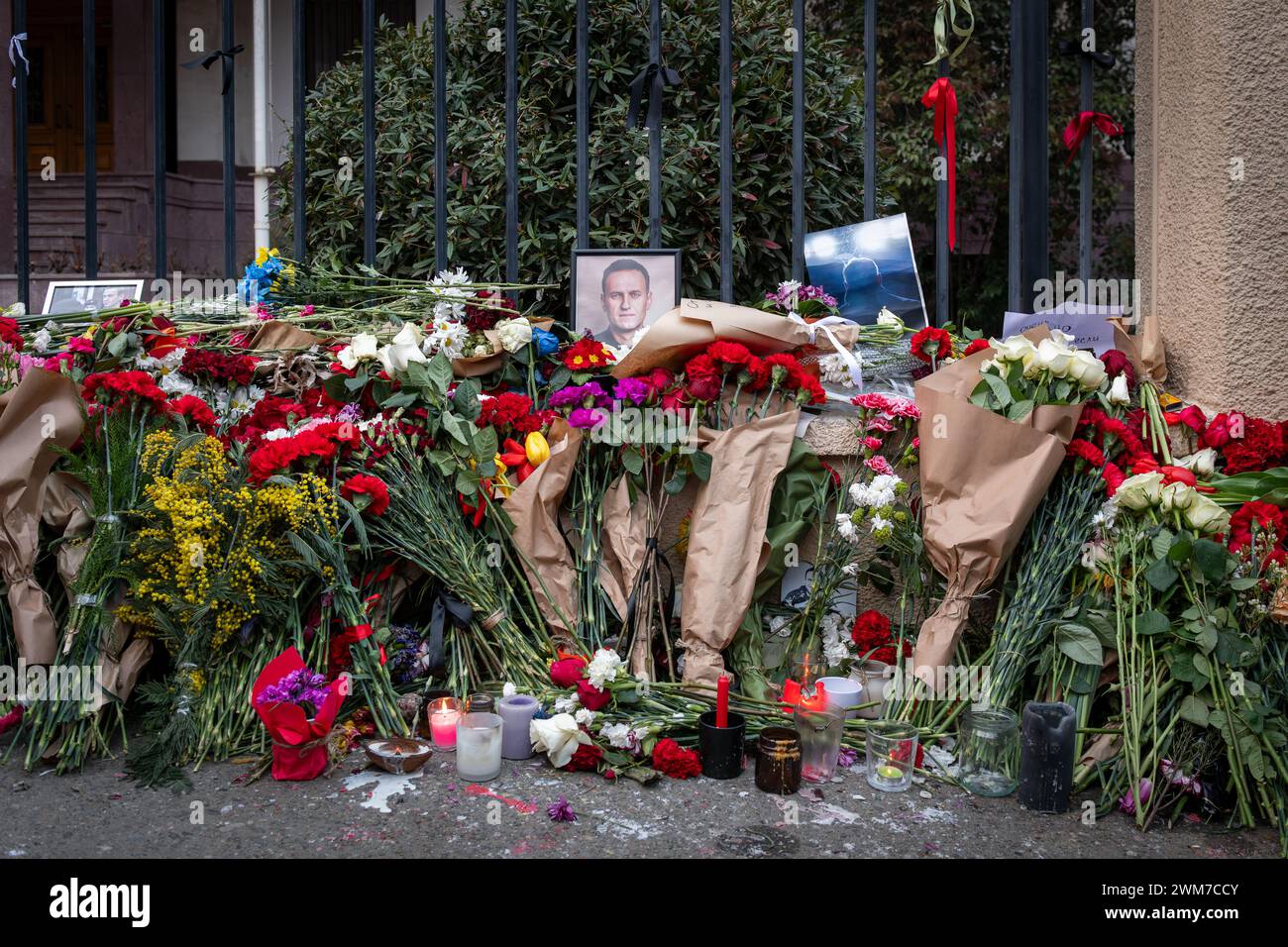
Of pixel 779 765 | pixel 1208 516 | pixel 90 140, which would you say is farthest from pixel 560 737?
pixel 90 140

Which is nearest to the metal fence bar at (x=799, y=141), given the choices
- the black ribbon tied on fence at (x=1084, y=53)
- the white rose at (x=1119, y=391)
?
the black ribbon tied on fence at (x=1084, y=53)

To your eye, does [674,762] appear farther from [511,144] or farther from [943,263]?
[511,144]

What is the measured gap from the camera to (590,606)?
3.16 m

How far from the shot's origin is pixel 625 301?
12.5ft

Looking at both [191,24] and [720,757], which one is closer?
[720,757]

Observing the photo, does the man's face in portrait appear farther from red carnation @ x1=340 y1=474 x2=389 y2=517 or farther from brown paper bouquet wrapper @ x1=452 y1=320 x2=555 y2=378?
red carnation @ x1=340 y1=474 x2=389 y2=517

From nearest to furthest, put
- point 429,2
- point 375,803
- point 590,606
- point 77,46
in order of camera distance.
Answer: point 375,803 < point 590,606 < point 429,2 < point 77,46

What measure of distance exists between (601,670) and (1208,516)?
1.55m

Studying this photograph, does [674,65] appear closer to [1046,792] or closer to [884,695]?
[884,695]

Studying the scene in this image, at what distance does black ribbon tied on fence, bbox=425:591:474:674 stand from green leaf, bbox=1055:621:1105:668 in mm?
1584

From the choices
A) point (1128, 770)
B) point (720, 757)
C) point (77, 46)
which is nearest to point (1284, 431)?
point (1128, 770)

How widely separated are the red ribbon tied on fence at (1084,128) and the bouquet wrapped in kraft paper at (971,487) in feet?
4.34

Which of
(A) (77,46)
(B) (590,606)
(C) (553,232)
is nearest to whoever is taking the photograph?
(B) (590,606)

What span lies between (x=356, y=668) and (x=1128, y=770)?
1942 mm
